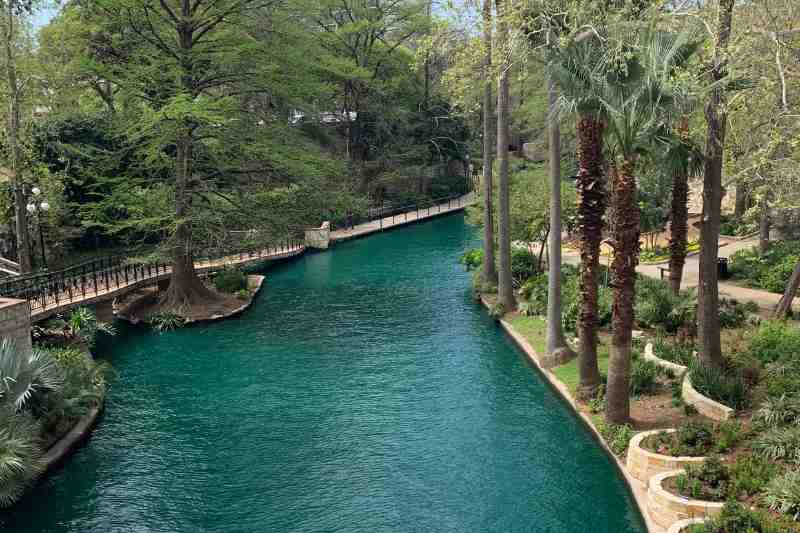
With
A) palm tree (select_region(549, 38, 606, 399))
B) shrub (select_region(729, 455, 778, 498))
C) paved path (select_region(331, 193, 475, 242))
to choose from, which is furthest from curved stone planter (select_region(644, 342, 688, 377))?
paved path (select_region(331, 193, 475, 242))

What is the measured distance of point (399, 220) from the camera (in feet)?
187

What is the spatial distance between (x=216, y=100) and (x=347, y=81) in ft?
98.1

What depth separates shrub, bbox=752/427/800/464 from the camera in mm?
12453

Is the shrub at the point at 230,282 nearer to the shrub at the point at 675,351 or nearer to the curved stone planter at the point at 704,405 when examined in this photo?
the shrub at the point at 675,351

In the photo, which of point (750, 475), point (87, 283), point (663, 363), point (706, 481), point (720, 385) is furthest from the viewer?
point (87, 283)

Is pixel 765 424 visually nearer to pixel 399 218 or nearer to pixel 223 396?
pixel 223 396

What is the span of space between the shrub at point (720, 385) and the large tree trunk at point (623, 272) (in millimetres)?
1713

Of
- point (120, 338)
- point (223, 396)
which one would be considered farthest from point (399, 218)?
point (223, 396)

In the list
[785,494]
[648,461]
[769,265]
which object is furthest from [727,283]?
[785,494]

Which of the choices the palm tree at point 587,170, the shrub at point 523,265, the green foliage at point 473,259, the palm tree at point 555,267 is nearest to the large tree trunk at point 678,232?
the palm tree at point 555,267

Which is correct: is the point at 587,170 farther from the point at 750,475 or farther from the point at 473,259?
the point at 473,259

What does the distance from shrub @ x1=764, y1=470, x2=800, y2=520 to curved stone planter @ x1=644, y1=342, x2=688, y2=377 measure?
6127mm

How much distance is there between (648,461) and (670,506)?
168 centimetres

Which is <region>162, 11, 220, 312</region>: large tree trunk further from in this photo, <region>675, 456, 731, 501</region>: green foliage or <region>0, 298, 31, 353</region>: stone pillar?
<region>675, 456, 731, 501</region>: green foliage
